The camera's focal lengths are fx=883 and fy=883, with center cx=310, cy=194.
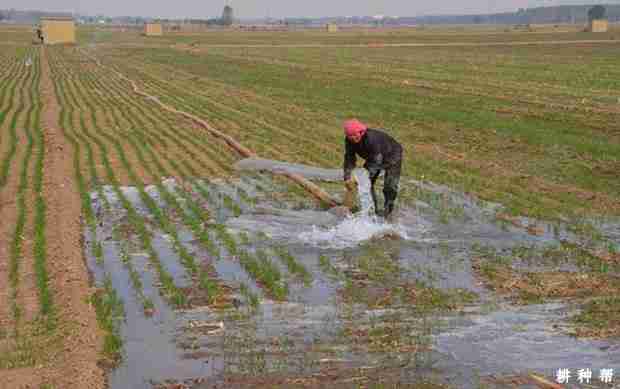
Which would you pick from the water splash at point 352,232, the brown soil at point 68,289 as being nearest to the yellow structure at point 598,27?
the brown soil at point 68,289

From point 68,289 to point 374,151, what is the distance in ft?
13.5

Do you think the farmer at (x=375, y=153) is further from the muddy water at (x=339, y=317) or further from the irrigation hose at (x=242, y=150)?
the irrigation hose at (x=242, y=150)

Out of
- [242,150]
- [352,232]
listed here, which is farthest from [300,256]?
[242,150]

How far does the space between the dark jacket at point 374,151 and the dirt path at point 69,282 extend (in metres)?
3.46

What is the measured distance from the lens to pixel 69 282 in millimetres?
8734

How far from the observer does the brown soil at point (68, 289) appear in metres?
6.50

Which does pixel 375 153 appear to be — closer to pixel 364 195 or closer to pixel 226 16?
pixel 364 195

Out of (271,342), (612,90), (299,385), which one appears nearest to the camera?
(299,385)

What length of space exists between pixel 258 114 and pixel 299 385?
18.5 meters

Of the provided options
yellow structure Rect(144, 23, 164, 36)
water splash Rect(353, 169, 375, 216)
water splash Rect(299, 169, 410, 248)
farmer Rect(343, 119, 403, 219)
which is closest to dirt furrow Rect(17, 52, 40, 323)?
water splash Rect(299, 169, 410, 248)

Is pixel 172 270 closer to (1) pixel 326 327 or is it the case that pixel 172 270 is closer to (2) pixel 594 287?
(1) pixel 326 327

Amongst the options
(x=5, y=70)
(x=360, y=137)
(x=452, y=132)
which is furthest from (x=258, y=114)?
(x=5, y=70)

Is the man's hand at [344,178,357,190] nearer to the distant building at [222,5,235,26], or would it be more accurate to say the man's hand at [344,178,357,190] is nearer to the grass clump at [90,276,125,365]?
the grass clump at [90,276,125,365]

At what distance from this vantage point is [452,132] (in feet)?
65.3
